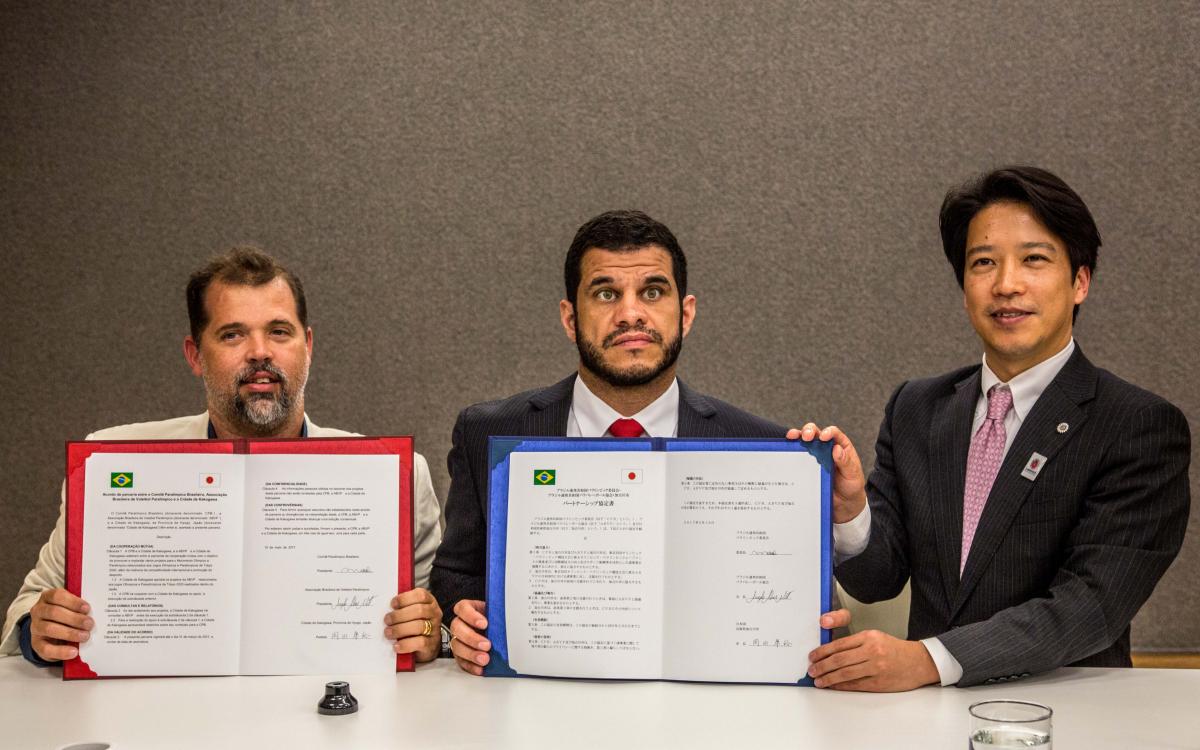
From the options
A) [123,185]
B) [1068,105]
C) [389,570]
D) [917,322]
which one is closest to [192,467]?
[389,570]

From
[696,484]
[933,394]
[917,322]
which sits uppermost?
[917,322]

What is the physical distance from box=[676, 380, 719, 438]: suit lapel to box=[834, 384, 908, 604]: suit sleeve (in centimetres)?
36

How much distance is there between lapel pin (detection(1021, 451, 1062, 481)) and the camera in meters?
1.85

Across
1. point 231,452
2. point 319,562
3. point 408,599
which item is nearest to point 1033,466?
point 408,599

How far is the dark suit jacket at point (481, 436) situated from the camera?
2043mm

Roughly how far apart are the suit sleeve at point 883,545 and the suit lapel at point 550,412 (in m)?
0.66

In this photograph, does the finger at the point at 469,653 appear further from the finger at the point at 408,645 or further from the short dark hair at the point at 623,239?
the short dark hair at the point at 623,239

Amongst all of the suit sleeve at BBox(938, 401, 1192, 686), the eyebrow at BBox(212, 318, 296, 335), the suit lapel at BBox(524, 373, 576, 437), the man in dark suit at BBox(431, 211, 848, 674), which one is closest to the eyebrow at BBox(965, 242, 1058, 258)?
the suit sleeve at BBox(938, 401, 1192, 686)

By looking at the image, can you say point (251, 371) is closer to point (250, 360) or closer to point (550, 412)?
point (250, 360)

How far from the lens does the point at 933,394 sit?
6.95ft

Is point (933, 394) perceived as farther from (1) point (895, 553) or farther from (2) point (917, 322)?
(2) point (917, 322)

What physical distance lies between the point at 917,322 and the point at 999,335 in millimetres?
1447

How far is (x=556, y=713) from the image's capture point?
1.54 meters

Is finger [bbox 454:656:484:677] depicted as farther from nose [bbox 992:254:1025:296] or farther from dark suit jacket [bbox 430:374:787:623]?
nose [bbox 992:254:1025:296]
